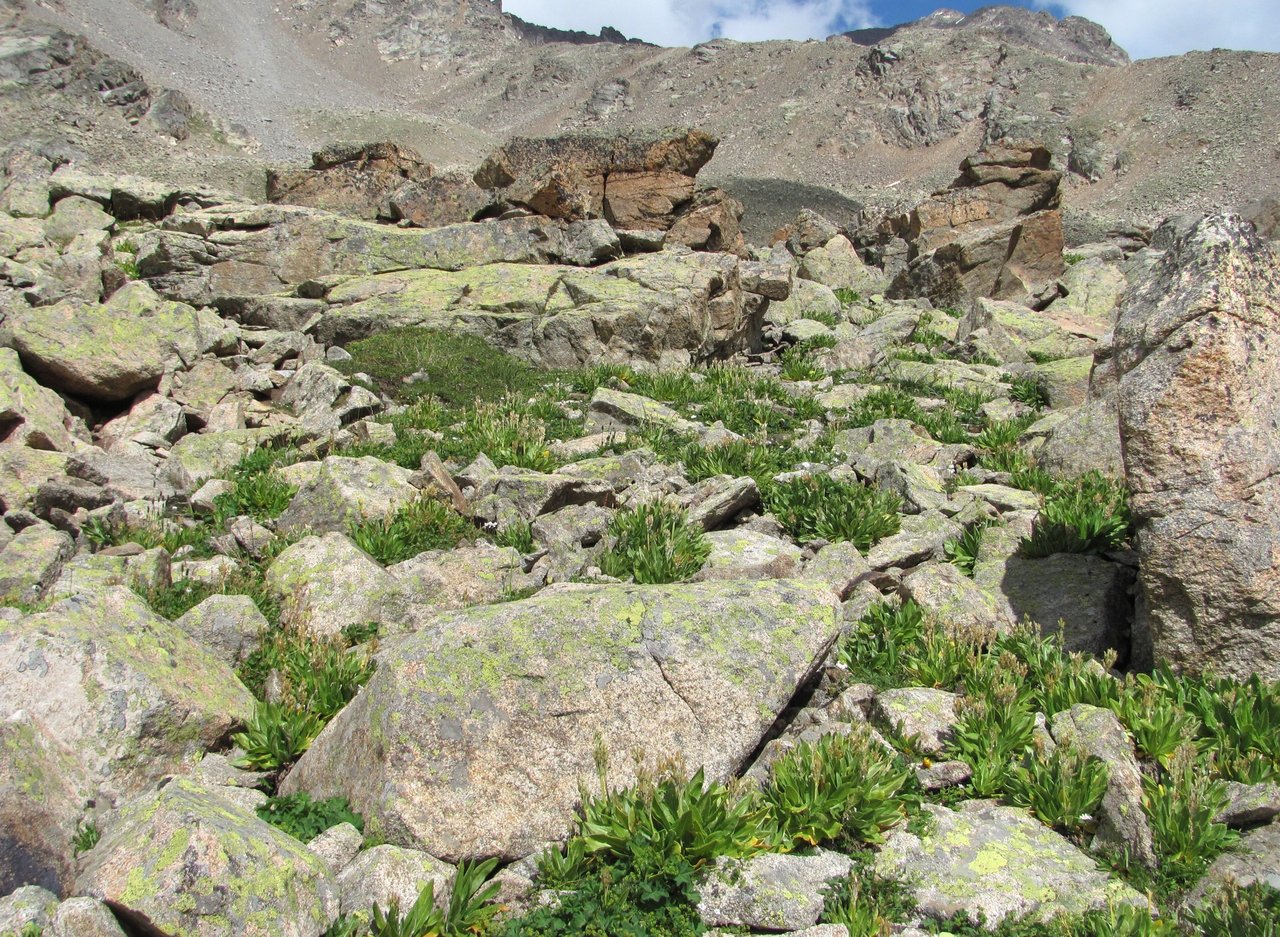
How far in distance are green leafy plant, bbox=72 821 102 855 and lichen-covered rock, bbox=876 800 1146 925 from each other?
12.5 feet

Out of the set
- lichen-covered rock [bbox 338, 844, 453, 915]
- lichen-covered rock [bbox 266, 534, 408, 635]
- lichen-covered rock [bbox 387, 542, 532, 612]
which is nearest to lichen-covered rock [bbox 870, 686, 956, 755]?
lichen-covered rock [bbox 338, 844, 453, 915]

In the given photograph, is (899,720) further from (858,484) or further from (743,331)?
(743,331)

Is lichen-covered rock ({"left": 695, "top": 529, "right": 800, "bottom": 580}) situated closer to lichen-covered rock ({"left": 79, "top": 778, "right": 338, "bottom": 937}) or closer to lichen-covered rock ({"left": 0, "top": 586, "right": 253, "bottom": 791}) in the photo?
lichen-covered rock ({"left": 0, "top": 586, "right": 253, "bottom": 791})

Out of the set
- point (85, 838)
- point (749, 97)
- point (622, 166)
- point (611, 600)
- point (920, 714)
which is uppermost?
point (749, 97)

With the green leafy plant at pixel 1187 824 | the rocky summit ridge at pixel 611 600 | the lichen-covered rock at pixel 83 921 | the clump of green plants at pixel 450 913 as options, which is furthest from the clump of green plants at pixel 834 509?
the lichen-covered rock at pixel 83 921

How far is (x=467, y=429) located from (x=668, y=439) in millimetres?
2699

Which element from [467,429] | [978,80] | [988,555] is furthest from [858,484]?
[978,80]

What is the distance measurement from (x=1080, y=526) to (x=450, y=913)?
19.1 feet

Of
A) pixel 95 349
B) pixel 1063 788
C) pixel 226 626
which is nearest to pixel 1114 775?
pixel 1063 788

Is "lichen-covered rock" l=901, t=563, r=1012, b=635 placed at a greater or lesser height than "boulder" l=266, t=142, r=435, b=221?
lesser

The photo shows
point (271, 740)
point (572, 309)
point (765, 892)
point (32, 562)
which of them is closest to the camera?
point (765, 892)

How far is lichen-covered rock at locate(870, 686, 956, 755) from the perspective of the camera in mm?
5114

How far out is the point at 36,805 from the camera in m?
4.15

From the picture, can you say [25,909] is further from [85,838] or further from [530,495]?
[530,495]
